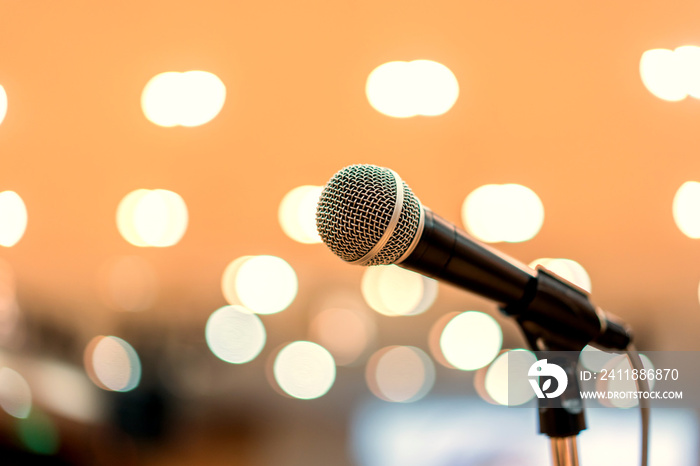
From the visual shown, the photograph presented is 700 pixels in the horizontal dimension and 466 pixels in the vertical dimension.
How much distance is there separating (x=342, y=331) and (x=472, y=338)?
1611 millimetres

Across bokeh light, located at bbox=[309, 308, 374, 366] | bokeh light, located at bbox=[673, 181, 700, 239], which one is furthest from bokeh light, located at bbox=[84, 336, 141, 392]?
bokeh light, located at bbox=[673, 181, 700, 239]

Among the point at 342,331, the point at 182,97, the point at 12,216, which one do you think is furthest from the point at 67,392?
the point at 182,97

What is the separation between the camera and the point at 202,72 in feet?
7.57

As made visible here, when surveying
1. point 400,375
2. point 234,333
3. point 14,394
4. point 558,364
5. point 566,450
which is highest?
point 234,333

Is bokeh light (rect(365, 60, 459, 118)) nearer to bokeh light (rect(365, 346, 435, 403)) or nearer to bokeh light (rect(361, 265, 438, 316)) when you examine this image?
bokeh light (rect(361, 265, 438, 316))

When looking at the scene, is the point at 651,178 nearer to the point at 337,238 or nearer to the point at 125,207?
the point at 337,238

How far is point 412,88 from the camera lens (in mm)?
2354

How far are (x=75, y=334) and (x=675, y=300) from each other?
241 inches

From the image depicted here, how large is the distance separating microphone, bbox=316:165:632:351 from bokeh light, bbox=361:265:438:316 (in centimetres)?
363

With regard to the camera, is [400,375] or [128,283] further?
[400,375]

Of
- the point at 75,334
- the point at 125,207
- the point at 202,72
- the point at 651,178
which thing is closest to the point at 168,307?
the point at 75,334

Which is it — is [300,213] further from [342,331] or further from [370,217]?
[342,331]

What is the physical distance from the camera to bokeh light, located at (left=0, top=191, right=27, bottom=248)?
322 cm

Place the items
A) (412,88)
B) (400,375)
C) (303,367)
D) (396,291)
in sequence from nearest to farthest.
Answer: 1. (412,88)
2. (396,291)
3. (303,367)
4. (400,375)
